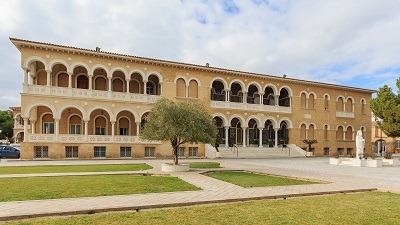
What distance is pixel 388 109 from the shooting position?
30.7m

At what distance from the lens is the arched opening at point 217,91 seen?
36.1 m

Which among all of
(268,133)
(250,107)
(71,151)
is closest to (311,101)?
(268,133)

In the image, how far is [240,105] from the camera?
35406 millimetres

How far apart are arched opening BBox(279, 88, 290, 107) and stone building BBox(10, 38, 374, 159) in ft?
0.50

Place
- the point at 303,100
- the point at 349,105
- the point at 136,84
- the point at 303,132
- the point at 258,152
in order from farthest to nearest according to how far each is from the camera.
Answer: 1. the point at 349,105
2. the point at 303,100
3. the point at 303,132
4. the point at 258,152
5. the point at 136,84

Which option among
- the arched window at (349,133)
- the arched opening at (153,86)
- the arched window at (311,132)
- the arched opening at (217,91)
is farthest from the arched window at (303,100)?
the arched opening at (153,86)

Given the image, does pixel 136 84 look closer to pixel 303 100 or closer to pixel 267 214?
pixel 303 100

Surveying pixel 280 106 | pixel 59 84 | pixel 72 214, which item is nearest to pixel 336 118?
pixel 280 106

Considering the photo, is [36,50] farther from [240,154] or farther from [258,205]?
[258,205]

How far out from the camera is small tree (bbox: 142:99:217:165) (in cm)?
1634

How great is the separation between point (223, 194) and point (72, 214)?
455cm

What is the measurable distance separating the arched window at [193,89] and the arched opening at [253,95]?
829cm

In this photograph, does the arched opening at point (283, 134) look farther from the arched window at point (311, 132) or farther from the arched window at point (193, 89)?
Result: the arched window at point (193, 89)

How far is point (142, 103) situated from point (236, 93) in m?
13.1
